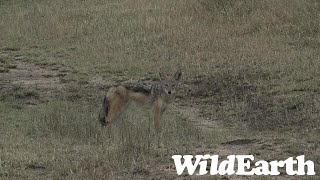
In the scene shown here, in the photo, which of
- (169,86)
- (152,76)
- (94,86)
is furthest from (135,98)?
(152,76)

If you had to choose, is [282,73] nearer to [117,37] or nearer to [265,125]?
[265,125]

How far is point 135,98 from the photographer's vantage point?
10.2 meters

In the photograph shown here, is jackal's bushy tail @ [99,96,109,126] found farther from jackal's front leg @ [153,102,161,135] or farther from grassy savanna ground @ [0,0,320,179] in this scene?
jackal's front leg @ [153,102,161,135]

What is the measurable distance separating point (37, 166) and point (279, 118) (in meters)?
4.15

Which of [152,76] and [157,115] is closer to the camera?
[157,115]

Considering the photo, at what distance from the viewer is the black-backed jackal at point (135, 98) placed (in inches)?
400

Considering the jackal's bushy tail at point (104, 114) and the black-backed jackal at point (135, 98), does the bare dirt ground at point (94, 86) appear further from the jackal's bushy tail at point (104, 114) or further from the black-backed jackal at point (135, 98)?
the jackal's bushy tail at point (104, 114)

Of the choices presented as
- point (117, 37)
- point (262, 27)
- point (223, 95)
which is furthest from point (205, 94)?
point (117, 37)

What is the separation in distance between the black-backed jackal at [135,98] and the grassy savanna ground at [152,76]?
0.22 m

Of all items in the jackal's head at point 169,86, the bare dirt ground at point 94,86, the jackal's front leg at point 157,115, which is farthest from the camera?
the jackal's head at point 169,86

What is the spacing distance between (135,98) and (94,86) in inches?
139

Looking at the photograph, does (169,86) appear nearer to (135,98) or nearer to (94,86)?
(135,98)

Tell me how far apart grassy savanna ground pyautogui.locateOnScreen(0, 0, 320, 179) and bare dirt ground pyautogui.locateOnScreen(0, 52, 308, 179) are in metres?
0.03

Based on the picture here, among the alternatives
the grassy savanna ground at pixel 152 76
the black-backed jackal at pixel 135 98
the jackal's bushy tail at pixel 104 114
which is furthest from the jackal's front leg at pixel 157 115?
the jackal's bushy tail at pixel 104 114
